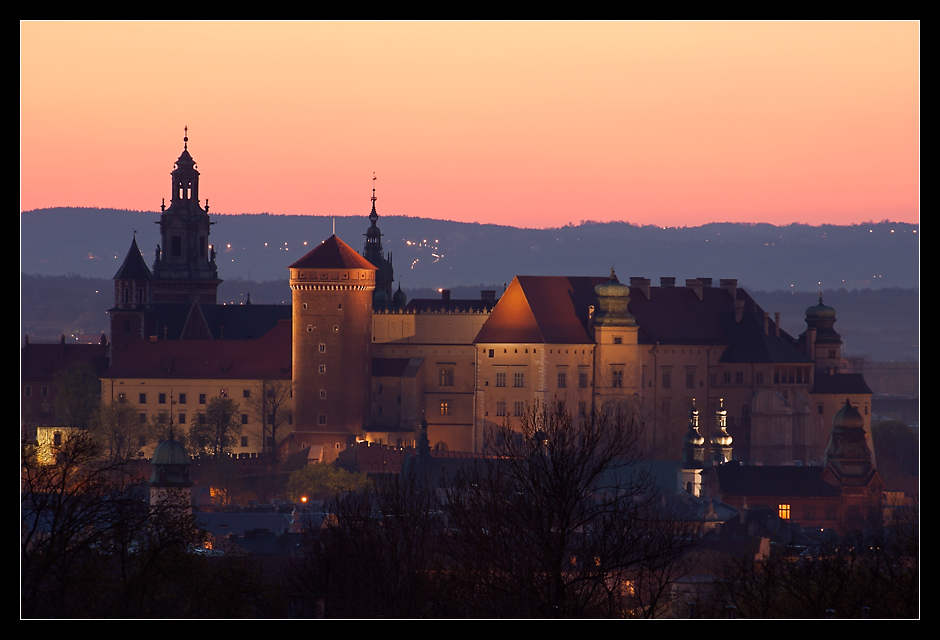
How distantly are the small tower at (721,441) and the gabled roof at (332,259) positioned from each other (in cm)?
2097

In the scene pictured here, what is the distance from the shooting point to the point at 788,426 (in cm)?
11588

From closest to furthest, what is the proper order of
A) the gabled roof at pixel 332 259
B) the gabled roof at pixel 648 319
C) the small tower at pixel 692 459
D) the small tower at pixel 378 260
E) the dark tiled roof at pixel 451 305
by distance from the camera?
the small tower at pixel 692 459 → the gabled roof at pixel 332 259 → the gabled roof at pixel 648 319 → the dark tiled roof at pixel 451 305 → the small tower at pixel 378 260

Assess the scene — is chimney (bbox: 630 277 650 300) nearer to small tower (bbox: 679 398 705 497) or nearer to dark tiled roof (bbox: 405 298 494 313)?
dark tiled roof (bbox: 405 298 494 313)

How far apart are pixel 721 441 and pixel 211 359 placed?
32.9 meters

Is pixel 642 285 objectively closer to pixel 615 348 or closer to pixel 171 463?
pixel 615 348

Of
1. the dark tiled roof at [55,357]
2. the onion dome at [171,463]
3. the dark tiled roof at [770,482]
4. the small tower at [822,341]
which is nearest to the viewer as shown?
the onion dome at [171,463]

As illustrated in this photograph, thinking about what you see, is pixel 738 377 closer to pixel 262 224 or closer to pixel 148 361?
pixel 148 361

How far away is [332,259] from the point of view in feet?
379

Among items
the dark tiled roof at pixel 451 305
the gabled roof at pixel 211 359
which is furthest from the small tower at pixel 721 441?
the gabled roof at pixel 211 359

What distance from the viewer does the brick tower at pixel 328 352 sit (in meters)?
114

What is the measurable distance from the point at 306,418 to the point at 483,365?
10.3 meters

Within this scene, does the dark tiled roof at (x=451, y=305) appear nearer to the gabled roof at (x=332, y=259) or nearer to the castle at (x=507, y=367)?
the castle at (x=507, y=367)
